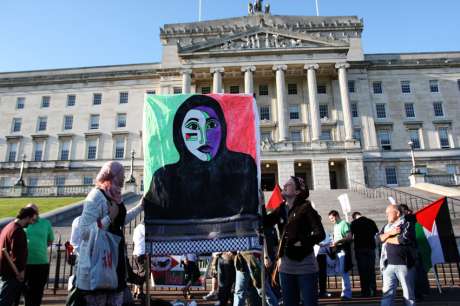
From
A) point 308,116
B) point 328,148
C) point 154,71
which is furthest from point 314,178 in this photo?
point 154,71

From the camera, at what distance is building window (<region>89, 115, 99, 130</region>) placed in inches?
1863

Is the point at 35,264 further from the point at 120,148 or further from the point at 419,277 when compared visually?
the point at 120,148

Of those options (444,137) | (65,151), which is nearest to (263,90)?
(444,137)

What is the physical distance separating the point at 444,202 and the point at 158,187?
783 cm

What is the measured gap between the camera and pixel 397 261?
19.3ft

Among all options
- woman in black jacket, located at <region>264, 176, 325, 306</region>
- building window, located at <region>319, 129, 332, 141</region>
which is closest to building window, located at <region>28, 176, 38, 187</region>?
building window, located at <region>319, 129, 332, 141</region>

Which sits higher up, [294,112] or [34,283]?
[294,112]

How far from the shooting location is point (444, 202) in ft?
29.8

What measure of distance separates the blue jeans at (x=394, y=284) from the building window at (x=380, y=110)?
4236 cm

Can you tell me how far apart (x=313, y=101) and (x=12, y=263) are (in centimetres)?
3832

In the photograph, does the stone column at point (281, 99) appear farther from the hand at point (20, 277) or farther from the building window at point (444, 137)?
the hand at point (20, 277)

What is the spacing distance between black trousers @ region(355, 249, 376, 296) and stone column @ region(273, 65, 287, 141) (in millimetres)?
30408

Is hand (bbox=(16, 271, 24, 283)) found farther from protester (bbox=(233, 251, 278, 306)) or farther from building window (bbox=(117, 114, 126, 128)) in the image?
building window (bbox=(117, 114, 126, 128))

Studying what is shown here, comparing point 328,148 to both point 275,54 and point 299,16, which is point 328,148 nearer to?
point 275,54
